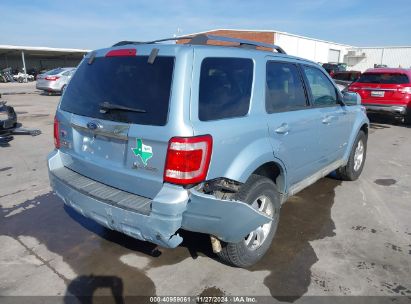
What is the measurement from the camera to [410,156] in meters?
7.38

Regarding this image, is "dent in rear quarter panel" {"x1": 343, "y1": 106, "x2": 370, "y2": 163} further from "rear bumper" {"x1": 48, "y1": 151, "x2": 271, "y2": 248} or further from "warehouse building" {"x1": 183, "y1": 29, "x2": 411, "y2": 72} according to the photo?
"warehouse building" {"x1": 183, "y1": 29, "x2": 411, "y2": 72}

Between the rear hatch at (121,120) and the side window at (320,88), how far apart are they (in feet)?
6.96

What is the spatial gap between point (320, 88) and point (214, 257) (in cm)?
243

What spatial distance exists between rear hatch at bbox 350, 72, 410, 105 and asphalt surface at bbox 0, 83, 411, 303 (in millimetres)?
6530

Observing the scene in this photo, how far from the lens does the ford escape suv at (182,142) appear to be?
2539 millimetres

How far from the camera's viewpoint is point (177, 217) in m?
2.51

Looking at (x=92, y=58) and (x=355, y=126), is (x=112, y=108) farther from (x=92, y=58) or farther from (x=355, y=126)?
(x=355, y=126)

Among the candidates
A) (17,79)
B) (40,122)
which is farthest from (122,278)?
(17,79)

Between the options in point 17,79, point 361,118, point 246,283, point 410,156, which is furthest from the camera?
point 17,79

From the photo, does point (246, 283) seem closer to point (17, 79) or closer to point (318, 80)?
point (318, 80)

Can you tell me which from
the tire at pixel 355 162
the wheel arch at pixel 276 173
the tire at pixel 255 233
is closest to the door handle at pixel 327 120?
the wheel arch at pixel 276 173

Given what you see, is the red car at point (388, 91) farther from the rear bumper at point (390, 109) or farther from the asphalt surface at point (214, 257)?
the asphalt surface at point (214, 257)

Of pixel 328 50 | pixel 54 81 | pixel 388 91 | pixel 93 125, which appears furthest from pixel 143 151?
pixel 328 50

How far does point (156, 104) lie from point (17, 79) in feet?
138
